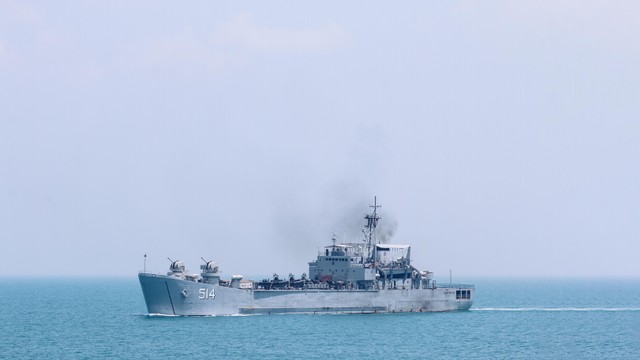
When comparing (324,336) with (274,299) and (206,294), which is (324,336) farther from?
(206,294)

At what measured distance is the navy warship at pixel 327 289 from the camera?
8500 cm

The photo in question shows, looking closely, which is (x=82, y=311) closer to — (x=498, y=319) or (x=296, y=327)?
(x=296, y=327)

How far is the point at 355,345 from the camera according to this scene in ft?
236

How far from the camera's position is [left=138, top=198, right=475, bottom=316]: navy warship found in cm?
8500

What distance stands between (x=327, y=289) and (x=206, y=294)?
13.4 meters

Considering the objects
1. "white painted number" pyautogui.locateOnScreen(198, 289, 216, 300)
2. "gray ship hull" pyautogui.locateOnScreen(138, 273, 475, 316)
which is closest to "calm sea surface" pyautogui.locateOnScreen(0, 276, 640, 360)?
"gray ship hull" pyautogui.locateOnScreen(138, 273, 475, 316)

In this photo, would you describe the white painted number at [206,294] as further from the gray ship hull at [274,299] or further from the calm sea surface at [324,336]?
the calm sea surface at [324,336]

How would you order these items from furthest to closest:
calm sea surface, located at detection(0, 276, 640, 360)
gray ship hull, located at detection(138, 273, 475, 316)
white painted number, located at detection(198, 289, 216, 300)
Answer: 1. white painted number, located at detection(198, 289, 216, 300)
2. gray ship hull, located at detection(138, 273, 475, 316)
3. calm sea surface, located at detection(0, 276, 640, 360)

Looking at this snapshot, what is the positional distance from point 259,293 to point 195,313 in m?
6.90

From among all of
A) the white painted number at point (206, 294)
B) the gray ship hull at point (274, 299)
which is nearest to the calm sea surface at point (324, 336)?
the gray ship hull at point (274, 299)

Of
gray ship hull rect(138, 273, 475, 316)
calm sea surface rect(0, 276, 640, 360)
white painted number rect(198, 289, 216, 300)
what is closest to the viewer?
calm sea surface rect(0, 276, 640, 360)

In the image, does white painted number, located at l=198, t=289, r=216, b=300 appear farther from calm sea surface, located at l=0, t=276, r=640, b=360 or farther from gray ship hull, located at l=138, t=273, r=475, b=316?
calm sea surface, located at l=0, t=276, r=640, b=360

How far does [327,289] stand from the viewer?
303ft

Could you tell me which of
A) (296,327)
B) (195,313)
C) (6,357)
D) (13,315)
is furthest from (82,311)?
(6,357)
